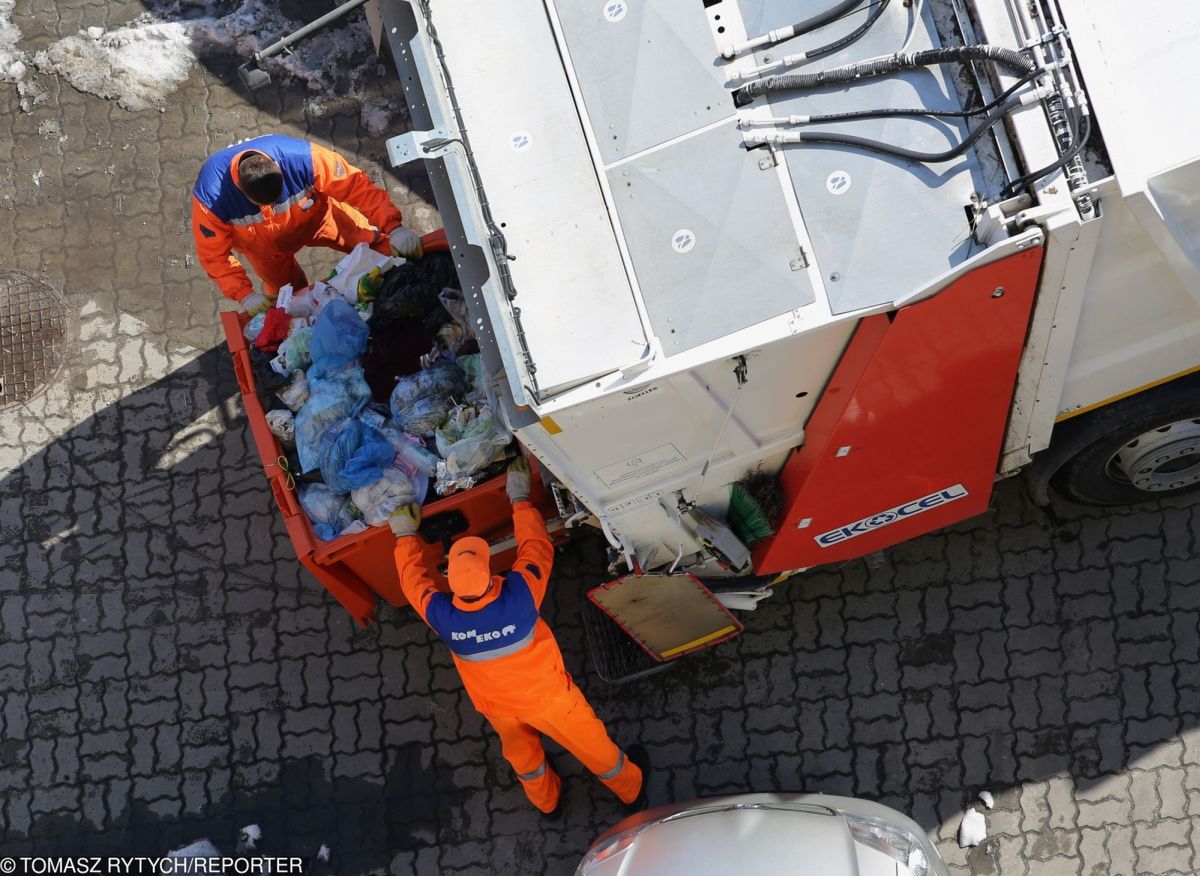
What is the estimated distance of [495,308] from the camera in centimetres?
367

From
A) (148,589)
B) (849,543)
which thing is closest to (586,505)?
(849,543)

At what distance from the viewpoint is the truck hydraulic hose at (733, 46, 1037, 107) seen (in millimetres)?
3465

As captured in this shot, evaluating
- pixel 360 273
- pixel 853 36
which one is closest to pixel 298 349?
pixel 360 273

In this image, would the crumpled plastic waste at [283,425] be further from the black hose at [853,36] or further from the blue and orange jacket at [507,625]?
the black hose at [853,36]

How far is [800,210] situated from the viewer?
358cm

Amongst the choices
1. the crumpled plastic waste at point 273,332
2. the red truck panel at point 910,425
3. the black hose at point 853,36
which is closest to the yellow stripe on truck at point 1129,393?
the red truck panel at point 910,425

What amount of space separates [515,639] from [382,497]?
82cm

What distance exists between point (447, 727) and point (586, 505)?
1738mm

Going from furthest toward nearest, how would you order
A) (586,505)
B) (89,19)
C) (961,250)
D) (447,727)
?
(89,19)
(447,727)
(586,505)
(961,250)

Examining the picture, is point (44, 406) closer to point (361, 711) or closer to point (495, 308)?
point (361, 711)

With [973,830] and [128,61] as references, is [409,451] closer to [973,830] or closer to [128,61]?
[973,830]

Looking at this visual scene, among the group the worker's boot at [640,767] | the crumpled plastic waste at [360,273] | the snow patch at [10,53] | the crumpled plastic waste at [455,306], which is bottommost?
the worker's boot at [640,767]

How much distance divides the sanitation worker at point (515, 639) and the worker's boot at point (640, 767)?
0.65 ft

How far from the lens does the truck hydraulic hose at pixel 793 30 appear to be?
3639 millimetres
